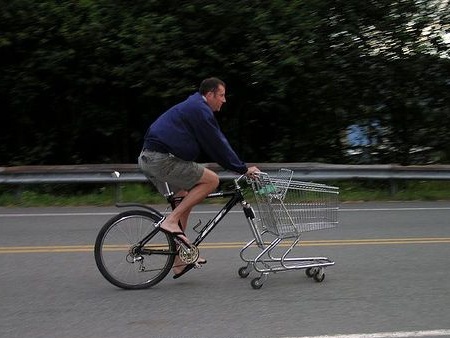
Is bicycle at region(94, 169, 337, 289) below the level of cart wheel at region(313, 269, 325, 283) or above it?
above

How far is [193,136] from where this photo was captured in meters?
6.14

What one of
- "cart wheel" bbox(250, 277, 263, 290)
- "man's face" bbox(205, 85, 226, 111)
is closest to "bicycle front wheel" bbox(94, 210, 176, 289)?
"cart wheel" bbox(250, 277, 263, 290)

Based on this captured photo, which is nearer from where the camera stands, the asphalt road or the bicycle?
the asphalt road

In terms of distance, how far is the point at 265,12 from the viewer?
1398 cm

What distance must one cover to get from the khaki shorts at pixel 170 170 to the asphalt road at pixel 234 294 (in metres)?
1.04

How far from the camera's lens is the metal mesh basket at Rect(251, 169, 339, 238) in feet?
20.0

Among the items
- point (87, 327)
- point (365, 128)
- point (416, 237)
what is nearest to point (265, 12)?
point (365, 128)

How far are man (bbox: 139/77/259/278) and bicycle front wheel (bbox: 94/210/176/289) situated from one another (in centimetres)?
17

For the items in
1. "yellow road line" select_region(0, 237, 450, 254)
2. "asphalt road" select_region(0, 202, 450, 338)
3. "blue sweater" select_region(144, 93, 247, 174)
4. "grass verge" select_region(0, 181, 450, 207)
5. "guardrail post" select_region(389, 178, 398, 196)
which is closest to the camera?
"asphalt road" select_region(0, 202, 450, 338)

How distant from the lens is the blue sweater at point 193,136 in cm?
605

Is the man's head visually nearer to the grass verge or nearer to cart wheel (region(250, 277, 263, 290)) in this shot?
cart wheel (region(250, 277, 263, 290))

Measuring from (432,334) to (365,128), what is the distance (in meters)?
11.4

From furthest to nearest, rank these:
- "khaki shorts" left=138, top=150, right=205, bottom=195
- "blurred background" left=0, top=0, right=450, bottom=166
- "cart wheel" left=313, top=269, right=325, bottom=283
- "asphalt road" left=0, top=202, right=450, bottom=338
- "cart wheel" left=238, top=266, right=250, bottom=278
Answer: "blurred background" left=0, top=0, right=450, bottom=166, "cart wheel" left=238, top=266, right=250, bottom=278, "cart wheel" left=313, top=269, right=325, bottom=283, "khaki shorts" left=138, top=150, right=205, bottom=195, "asphalt road" left=0, top=202, right=450, bottom=338

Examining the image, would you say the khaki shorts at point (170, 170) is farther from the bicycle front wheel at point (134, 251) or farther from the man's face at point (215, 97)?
the man's face at point (215, 97)
